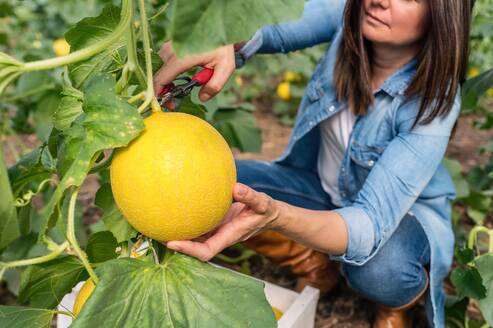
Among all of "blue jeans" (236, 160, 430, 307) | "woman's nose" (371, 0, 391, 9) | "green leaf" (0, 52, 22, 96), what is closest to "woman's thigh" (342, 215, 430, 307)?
"blue jeans" (236, 160, 430, 307)

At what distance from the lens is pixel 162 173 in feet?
2.26

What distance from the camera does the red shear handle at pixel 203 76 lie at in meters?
1.02

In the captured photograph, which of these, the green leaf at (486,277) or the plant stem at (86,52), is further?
the green leaf at (486,277)

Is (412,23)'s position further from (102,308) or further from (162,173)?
(102,308)

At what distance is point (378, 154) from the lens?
147 centimetres

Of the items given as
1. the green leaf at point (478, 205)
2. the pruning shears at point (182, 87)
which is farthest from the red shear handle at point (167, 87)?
the green leaf at point (478, 205)

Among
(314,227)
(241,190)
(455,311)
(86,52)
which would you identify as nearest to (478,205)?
(455,311)

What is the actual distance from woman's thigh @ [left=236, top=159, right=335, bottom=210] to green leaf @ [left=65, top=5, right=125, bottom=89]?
77 centimetres

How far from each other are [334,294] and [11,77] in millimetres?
1352

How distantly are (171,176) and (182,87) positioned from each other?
0.95 feet

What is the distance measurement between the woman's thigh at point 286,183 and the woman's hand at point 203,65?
0.58 metres

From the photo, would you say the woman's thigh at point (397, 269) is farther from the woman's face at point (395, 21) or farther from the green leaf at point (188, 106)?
the green leaf at point (188, 106)

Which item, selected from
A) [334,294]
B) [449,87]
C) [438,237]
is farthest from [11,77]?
[334,294]

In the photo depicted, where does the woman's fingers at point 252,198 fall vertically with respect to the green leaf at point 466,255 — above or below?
above
